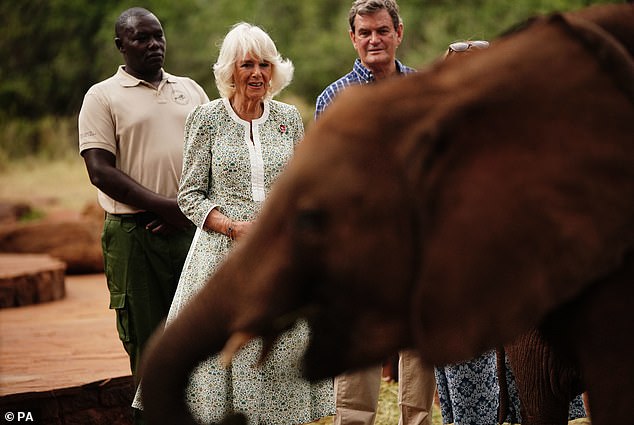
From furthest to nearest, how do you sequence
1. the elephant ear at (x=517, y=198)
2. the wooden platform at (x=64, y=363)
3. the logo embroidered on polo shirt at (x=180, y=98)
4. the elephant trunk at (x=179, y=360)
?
the wooden platform at (x=64, y=363), the logo embroidered on polo shirt at (x=180, y=98), the elephant trunk at (x=179, y=360), the elephant ear at (x=517, y=198)

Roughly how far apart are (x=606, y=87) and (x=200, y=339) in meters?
0.95

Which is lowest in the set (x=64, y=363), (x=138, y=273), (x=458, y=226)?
(x=458, y=226)

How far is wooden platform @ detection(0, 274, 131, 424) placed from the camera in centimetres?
528

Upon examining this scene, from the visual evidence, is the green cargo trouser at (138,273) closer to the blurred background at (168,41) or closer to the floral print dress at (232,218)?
the floral print dress at (232,218)

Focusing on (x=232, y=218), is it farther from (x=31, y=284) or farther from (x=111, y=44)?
(x=111, y=44)

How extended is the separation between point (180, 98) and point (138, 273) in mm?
941

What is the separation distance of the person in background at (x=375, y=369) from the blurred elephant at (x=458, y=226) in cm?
260

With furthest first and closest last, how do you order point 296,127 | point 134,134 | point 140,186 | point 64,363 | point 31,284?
1. point 31,284
2. point 64,363
3. point 134,134
4. point 140,186
5. point 296,127

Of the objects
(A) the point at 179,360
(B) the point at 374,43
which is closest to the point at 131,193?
(B) the point at 374,43

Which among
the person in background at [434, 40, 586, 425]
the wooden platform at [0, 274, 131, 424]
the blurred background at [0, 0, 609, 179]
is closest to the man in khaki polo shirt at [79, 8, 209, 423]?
the wooden platform at [0, 274, 131, 424]

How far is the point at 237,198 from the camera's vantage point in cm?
447

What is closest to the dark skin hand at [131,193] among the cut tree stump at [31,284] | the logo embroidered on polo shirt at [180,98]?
the logo embroidered on polo shirt at [180,98]

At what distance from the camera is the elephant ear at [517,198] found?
1.80 meters

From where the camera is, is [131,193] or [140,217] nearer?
[131,193]
